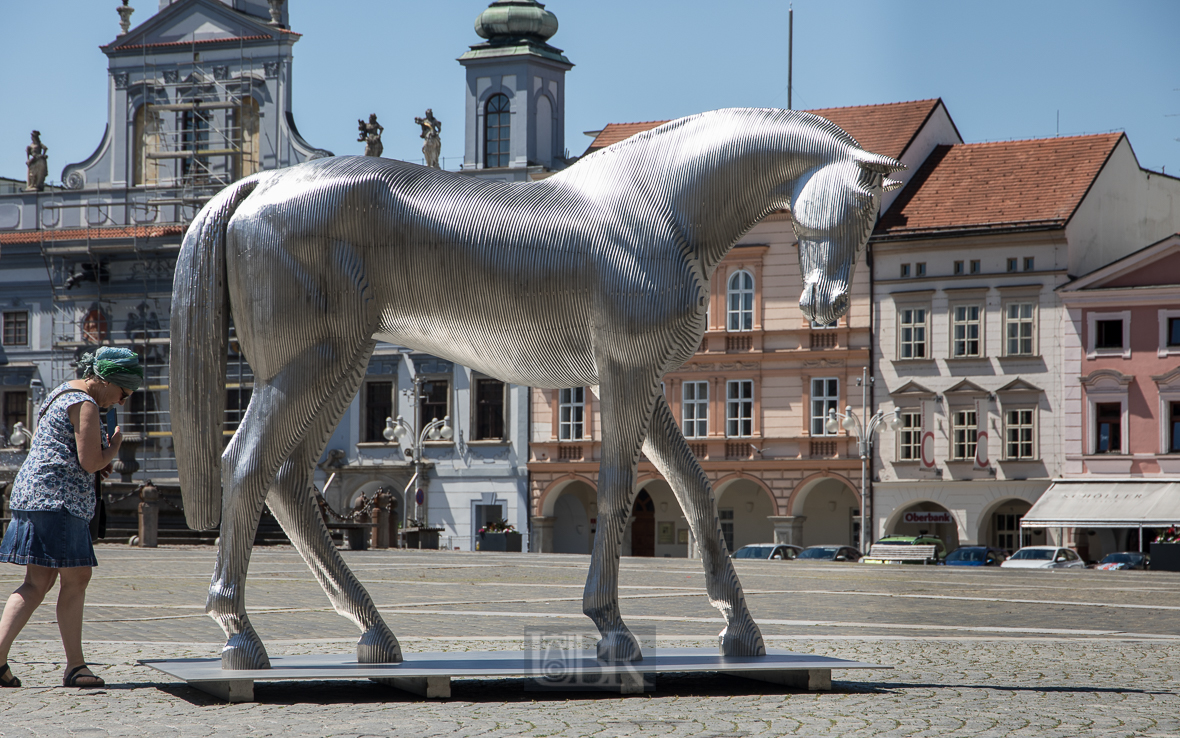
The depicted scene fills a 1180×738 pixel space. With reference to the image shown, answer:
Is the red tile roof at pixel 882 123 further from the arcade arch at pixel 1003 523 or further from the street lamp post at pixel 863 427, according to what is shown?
the arcade arch at pixel 1003 523

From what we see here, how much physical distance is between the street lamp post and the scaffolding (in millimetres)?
17359

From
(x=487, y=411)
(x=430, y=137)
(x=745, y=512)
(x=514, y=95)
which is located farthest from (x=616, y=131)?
(x=745, y=512)

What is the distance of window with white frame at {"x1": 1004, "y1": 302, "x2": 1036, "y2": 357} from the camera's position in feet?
142

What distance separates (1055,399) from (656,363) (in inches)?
1487

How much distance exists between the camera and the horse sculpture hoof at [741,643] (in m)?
7.61

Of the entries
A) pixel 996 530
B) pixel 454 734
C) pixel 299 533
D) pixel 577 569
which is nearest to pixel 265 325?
pixel 299 533

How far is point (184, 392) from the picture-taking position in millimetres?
7262

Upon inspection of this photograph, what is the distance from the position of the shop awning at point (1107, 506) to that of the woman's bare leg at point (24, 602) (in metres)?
36.3

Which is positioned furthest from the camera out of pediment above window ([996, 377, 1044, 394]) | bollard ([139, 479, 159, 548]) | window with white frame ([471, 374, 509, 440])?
window with white frame ([471, 374, 509, 440])

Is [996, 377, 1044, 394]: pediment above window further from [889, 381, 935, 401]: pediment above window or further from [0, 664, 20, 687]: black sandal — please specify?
[0, 664, 20, 687]: black sandal

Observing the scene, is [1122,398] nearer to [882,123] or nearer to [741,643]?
[882,123]

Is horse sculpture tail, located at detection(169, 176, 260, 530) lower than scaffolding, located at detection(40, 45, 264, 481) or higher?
lower

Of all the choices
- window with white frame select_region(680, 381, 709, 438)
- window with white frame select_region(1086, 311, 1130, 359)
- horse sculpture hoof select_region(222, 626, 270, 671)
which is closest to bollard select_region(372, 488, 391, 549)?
window with white frame select_region(680, 381, 709, 438)

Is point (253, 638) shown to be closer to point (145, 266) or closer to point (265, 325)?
point (265, 325)
